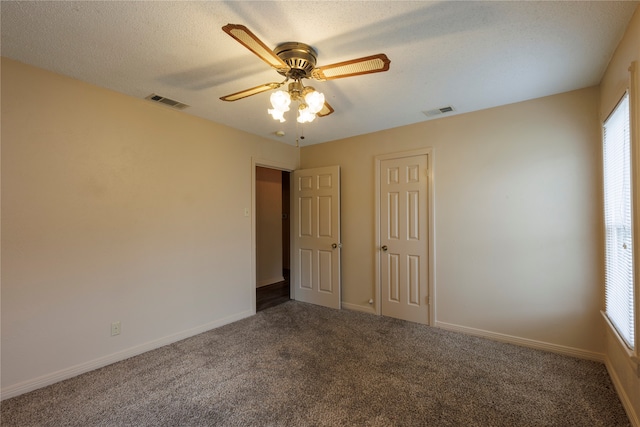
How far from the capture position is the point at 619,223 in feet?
6.97

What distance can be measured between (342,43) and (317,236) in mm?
2775

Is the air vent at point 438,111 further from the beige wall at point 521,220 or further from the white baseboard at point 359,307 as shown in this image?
the white baseboard at point 359,307

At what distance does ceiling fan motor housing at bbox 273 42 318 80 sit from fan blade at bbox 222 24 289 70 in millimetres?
91

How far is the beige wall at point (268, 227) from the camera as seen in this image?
17.9 ft

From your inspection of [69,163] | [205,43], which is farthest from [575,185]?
[69,163]

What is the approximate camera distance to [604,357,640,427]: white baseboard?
68.5 inches

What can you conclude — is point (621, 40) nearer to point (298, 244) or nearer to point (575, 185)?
point (575, 185)

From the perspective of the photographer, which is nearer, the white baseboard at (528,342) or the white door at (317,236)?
the white baseboard at (528,342)

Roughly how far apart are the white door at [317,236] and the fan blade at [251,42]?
2.42 meters

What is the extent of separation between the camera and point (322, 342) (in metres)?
2.97

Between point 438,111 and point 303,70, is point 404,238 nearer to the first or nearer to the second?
point 438,111

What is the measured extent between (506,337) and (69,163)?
14.2 feet

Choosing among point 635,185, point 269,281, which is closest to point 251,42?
point 635,185

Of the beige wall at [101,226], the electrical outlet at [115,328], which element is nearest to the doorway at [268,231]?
the beige wall at [101,226]
